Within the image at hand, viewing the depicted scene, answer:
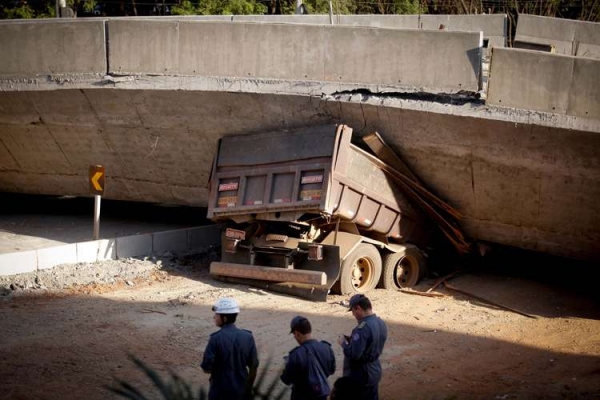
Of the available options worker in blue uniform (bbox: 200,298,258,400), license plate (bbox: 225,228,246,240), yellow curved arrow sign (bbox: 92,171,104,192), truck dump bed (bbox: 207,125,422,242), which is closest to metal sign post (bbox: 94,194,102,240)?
yellow curved arrow sign (bbox: 92,171,104,192)

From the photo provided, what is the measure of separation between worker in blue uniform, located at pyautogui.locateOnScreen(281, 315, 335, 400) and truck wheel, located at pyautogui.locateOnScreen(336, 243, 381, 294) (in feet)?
19.7

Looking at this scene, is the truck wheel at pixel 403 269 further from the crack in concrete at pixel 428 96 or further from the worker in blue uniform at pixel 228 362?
the worker in blue uniform at pixel 228 362

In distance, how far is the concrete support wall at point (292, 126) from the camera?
12.5 meters

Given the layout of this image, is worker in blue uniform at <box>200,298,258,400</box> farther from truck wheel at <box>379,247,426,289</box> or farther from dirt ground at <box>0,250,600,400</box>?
truck wheel at <box>379,247,426,289</box>

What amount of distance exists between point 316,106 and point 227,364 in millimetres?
7002

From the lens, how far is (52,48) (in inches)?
564

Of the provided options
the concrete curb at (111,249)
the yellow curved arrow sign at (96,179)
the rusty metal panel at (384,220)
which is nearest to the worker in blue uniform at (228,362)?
the rusty metal panel at (384,220)

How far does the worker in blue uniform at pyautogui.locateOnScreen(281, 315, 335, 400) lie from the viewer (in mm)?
6918

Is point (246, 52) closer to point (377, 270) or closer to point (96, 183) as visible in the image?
point (96, 183)

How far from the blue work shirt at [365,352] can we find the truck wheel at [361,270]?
18.1ft

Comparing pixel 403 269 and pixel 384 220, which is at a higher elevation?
pixel 384 220

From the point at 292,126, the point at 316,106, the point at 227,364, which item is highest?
the point at 316,106

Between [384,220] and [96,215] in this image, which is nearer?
[384,220]

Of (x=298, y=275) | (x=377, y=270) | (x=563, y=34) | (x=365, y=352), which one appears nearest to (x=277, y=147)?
(x=298, y=275)
